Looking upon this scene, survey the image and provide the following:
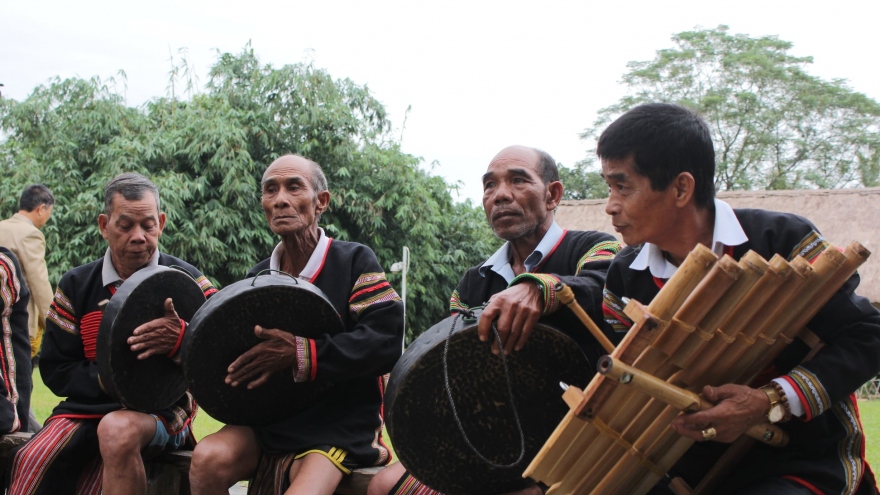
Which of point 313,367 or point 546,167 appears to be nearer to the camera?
point 313,367

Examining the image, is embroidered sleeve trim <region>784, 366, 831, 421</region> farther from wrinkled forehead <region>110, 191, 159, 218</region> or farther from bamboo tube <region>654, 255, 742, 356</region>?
wrinkled forehead <region>110, 191, 159, 218</region>

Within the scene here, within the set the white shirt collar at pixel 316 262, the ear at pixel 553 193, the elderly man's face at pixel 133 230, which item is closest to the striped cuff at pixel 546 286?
the ear at pixel 553 193

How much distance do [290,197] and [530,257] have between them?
3.89ft

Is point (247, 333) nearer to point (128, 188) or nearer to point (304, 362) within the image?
point (304, 362)

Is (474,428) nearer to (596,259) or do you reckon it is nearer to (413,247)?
(596,259)

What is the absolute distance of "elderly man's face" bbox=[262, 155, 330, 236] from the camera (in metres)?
3.79

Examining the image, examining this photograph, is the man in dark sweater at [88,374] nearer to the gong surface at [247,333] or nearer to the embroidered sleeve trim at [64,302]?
the embroidered sleeve trim at [64,302]

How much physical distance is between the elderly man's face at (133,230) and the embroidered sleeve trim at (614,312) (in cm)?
225

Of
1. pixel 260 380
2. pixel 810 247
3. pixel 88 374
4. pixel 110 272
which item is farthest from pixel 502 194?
pixel 88 374

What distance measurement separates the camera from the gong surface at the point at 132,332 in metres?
3.52

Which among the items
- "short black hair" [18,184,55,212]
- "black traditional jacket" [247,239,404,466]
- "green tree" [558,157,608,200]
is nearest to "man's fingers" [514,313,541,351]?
"black traditional jacket" [247,239,404,466]

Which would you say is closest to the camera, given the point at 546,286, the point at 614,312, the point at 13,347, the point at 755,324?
the point at 755,324

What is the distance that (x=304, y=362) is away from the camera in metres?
3.27

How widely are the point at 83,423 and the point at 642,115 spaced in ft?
9.60
